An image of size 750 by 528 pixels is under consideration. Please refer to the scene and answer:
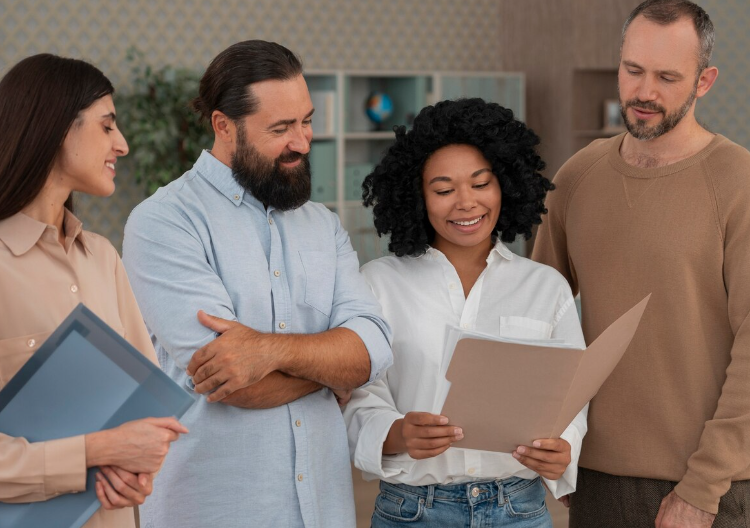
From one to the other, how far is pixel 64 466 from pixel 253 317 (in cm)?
45

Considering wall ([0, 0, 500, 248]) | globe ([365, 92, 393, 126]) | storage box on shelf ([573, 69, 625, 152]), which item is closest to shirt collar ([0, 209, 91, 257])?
wall ([0, 0, 500, 248])

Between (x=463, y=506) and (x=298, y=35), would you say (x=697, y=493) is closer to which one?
(x=463, y=506)

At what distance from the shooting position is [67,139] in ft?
3.99

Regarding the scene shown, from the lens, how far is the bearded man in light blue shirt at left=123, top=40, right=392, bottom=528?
1431 mm

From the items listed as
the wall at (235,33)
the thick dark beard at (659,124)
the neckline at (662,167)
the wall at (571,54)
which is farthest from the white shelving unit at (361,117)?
the thick dark beard at (659,124)

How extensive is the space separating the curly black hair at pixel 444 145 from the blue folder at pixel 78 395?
66 cm

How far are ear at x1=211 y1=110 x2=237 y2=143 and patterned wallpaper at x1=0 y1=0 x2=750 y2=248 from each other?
13.4ft

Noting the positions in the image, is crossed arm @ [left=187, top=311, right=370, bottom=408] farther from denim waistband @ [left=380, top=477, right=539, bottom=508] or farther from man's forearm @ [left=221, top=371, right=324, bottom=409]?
denim waistband @ [left=380, top=477, right=539, bottom=508]

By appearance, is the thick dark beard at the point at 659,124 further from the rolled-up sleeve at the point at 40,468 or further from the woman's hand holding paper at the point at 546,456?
the rolled-up sleeve at the point at 40,468

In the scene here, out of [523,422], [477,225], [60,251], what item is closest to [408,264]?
[477,225]

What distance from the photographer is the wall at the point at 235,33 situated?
552cm

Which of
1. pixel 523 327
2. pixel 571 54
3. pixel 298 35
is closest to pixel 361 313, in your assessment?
pixel 523 327

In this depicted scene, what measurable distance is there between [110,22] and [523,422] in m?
4.99

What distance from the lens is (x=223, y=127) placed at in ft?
5.22
